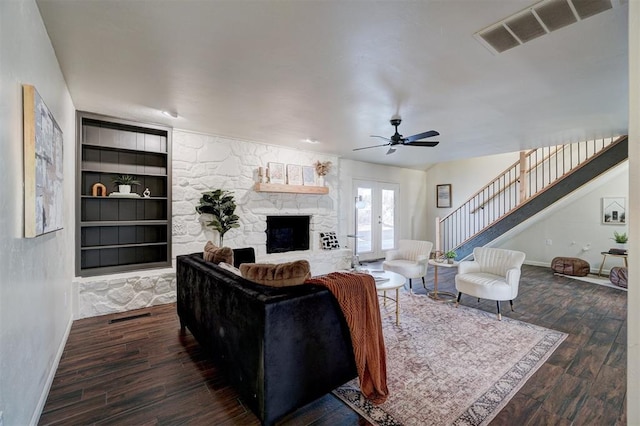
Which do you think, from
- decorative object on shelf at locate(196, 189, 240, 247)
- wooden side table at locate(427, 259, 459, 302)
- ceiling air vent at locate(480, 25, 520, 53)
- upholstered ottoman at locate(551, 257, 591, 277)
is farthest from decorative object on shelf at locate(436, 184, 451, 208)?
ceiling air vent at locate(480, 25, 520, 53)

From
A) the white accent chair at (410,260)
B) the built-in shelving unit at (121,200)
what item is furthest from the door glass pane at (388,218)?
the built-in shelving unit at (121,200)

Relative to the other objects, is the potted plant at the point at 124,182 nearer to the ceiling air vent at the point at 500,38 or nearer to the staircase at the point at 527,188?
the ceiling air vent at the point at 500,38

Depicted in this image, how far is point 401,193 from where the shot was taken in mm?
7992

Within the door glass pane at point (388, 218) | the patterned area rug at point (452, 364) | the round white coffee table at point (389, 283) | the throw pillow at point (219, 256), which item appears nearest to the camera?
the patterned area rug at point (452, 364)

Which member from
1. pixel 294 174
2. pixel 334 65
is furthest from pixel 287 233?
pixel 334 65

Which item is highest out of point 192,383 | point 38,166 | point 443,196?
point 443,196

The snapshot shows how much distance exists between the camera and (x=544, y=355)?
104 inches

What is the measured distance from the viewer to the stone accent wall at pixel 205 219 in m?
3.66

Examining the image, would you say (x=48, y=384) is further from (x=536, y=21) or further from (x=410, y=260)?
(x=410, y=260)

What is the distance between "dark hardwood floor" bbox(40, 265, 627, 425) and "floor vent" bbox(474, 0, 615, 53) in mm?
2538

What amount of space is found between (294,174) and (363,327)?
13.1 feet

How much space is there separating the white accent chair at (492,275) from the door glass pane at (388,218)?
3.47 m

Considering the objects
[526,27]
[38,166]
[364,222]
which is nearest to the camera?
[38,166]

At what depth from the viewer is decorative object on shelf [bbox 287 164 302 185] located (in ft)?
18.1
